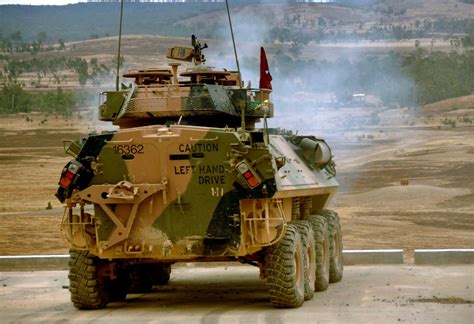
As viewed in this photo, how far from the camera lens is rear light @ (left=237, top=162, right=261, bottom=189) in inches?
640

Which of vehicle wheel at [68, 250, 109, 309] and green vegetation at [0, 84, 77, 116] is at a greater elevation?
green vegetation at [0, 84, 77, 116]

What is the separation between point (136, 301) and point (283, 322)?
A: 3.65m

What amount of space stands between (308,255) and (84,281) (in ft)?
10.6

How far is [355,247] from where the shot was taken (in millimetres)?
25938

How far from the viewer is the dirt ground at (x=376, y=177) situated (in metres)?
28.3

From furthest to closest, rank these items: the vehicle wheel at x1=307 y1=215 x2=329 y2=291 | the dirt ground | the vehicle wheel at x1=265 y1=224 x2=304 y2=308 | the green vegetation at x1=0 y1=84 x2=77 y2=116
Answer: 1. the green vegetation at x1=0 y1=84 x2=77 y2=116
2. the dirt ground
3. the vehicle wheel at x1=307 y1=215 x2=329 y2=291
4. the vehicle wheel at x1=265 y1=224 x2=304 y2=308

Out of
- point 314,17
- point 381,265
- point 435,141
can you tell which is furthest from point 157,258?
point 314,17

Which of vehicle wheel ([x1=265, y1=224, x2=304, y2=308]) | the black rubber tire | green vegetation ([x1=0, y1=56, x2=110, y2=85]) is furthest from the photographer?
green vegetation ([x1=0, y1=56, x2=110, y2=85])

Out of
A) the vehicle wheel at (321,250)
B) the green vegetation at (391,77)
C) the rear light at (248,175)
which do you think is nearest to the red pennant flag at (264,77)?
the vehicle wheel at (321,250)

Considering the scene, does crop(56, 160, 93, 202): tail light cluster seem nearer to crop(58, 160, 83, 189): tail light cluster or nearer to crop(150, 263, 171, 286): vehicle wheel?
crop(58, 160, 83, 189): tail light cluster

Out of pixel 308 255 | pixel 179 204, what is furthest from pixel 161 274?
pixel 179 204

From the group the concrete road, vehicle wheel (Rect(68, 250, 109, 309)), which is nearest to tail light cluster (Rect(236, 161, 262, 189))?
the concrete road

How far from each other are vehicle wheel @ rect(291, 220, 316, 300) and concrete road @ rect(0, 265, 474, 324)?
192mm

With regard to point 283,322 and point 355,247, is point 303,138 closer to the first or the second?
point 283,322
